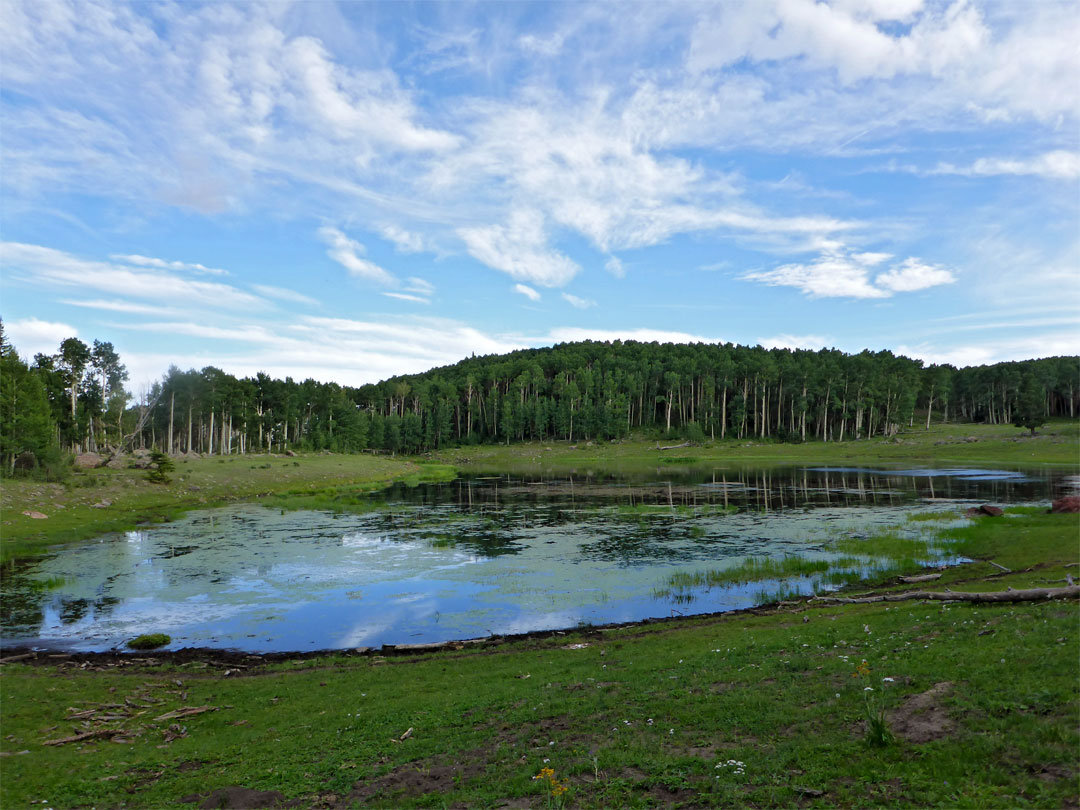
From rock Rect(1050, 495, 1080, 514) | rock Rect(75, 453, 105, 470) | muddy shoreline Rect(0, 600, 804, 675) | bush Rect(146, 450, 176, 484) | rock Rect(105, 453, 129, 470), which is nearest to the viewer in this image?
muddy shoreline Rect(0, 600, 804, 675)

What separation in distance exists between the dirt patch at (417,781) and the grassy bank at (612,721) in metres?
0.05

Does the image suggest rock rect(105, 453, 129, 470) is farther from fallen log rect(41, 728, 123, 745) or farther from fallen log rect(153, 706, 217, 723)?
fallen log rect(41, 728, 123, 745)

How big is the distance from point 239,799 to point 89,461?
85831 millimetres

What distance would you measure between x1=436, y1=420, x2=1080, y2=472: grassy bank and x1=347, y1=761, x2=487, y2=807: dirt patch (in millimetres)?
100450

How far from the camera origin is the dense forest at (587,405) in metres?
122

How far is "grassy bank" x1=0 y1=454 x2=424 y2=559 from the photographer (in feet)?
147

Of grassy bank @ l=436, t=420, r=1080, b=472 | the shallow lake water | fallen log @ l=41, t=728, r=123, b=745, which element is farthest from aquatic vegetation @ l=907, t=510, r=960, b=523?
grassy bank @ l=436, t=420, r=1080, b=472

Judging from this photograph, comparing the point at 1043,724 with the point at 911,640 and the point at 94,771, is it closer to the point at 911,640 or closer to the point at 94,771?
the point at 911,640

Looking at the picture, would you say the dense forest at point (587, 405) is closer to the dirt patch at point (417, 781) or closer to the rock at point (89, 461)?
the rock at point (89, 461)

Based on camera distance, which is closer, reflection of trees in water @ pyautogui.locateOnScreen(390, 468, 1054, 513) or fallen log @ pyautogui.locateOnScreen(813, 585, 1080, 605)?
fallen log @ pyautogui.locateOnScreen(813, 585, 1080, 605)

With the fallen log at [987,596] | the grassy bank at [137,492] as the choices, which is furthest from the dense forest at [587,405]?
the fallen log at [987,596]

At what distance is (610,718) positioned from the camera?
1267 centimetres

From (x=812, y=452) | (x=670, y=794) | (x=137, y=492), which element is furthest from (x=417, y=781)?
(x=812, y=452)

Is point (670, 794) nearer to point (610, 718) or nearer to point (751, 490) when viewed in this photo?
point (610, 718)
